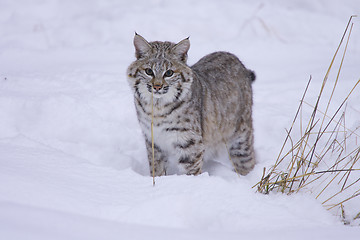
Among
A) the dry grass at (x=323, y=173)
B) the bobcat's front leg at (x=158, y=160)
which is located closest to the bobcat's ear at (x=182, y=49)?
the bobcat's front leg at (x=158, y=160)

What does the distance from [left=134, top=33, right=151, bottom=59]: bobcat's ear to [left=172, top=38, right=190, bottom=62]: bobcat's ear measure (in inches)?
8.9

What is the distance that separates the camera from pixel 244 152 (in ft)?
13.8

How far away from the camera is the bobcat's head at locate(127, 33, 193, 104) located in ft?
11.2

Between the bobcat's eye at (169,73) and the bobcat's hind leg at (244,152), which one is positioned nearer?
the bobcat's eye at (169,73)

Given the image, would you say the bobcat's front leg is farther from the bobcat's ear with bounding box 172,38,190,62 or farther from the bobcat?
the bobcat's ear with bounding box 172,38,190,62

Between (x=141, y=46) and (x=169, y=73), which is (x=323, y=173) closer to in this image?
(x=169, y=73)

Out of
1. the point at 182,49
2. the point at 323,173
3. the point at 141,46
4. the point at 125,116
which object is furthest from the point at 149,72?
the point at 323,173

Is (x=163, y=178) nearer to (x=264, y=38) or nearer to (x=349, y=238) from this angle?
(x=349, y=238)

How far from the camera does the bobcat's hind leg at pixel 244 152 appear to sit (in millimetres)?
4205

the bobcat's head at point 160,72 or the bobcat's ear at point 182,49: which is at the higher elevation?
the bobcat's ear at point 182,49

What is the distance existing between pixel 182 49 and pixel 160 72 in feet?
1.02

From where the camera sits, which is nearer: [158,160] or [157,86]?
[157,86]

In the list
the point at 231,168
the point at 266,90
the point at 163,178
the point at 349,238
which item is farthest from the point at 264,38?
the point at 349,238

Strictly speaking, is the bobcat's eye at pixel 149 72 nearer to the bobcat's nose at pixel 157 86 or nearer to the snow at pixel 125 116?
the bobcat's nose at pixel 157 86
